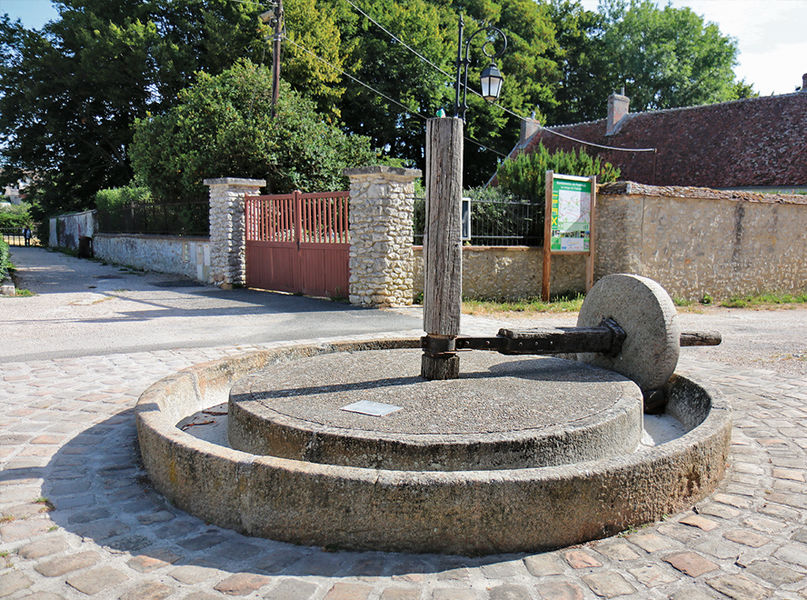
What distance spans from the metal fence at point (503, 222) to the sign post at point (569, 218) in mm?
733

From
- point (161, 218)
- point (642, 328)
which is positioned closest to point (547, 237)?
point (642, 328)

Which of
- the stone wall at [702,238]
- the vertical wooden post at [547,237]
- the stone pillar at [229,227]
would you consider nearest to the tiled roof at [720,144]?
the stone wall at [702,238]

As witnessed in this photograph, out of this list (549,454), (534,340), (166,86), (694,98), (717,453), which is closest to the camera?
(549,454)

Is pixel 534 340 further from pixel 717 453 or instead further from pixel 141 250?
pixel 141 250

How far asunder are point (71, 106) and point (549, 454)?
1239 inches

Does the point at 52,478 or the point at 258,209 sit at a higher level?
the point at 258,209

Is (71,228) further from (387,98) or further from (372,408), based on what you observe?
(372,408)

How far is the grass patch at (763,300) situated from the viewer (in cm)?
1339

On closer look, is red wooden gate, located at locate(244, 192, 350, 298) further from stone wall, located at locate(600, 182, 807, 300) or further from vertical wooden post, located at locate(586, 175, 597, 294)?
stone wall, located at locate(600, 182, 807, 300)

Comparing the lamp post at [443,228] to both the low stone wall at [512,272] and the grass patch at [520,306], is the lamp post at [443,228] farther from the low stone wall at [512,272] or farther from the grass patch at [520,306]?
the low stone wall at [512,272]

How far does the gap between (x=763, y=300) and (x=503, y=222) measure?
670cm

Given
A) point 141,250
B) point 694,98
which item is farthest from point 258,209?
point 694,98

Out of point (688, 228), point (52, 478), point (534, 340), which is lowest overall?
point (52, 478)

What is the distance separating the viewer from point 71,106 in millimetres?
28031
